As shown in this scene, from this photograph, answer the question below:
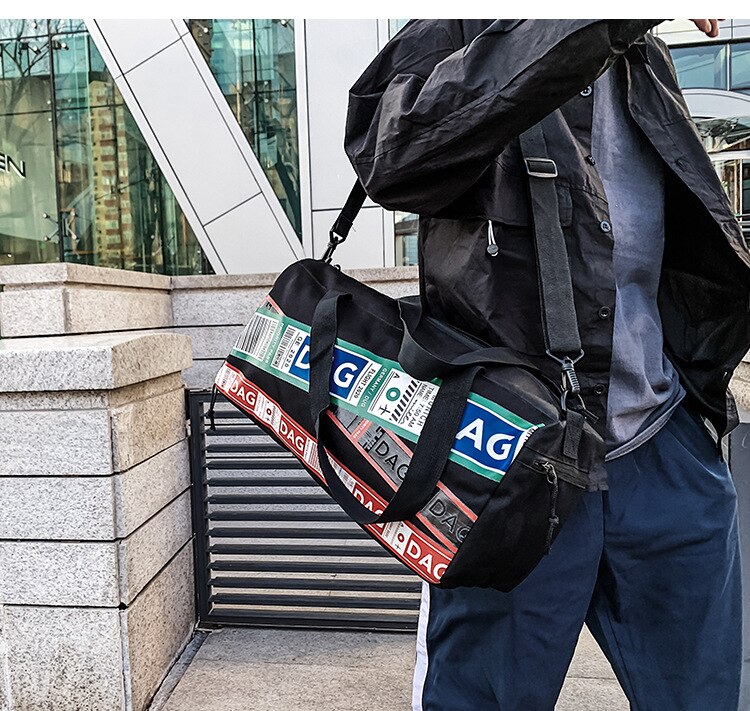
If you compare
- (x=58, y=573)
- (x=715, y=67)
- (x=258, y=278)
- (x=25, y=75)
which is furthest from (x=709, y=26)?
(x=25, y=75)

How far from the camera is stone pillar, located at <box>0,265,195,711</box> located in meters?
2.16

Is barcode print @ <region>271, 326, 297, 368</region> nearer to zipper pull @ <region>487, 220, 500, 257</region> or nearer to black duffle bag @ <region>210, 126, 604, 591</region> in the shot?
black duffle bag @ <region>210, 126, 604, 591</region>

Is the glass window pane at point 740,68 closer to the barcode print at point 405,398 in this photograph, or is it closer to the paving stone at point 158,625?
the paving stone at point 158,625

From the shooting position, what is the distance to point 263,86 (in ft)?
24.4

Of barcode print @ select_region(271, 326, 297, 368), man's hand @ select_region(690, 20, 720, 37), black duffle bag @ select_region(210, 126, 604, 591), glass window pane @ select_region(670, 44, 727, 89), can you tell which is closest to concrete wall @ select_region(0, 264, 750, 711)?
barcode print @ select_region(271, 326, 297, 368)

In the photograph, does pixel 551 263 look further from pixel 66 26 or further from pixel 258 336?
pixel 66 26

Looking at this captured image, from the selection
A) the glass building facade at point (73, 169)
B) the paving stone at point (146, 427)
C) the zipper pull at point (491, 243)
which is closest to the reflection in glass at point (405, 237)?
the glass building facade at point (73, 169)

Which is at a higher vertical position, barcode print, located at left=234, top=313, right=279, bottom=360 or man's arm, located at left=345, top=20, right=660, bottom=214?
man's arm, located at left=345, top=20, right=660, bottom=214

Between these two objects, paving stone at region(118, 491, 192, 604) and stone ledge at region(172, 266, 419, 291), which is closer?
paving stone at region(118, 491, 192, 604)

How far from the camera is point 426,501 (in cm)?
113

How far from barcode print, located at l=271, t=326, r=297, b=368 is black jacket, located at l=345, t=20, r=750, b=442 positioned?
0.26m

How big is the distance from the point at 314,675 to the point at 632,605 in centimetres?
162
